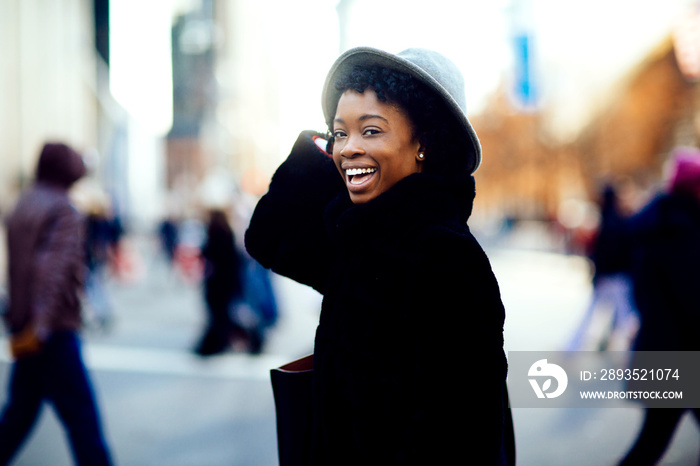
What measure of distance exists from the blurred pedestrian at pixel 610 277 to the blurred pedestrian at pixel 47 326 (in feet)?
15.0

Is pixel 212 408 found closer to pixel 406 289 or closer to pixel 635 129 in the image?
pixel 406 289

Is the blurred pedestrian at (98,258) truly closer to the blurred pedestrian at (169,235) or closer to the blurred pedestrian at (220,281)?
the blurred pedestrian at (220,281)

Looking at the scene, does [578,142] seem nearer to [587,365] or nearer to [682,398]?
[587,365]

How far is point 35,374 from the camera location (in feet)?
9.48

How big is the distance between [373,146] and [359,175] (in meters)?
0.09

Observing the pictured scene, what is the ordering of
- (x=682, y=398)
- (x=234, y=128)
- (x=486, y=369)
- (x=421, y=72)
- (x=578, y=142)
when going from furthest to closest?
(x=234, y=128)
(x=578, y=142)
(x=682, y=398)
(x=421, y=72)
(x=486, y=369)

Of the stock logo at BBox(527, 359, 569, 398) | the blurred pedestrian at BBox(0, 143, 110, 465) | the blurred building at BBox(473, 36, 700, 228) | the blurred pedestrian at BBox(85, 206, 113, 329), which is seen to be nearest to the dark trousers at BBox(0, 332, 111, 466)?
the blurred pedestrian at BBox(0, 143, 110, 465)

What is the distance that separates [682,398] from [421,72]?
269 centimetres

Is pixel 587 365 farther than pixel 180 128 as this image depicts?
No

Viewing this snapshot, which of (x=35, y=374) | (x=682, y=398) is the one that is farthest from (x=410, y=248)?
(x=682, y=398)

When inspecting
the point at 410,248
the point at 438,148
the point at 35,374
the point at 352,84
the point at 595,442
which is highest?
the point at 352,84

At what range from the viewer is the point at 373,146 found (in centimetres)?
154

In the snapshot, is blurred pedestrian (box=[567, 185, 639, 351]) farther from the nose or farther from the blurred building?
the blurred building

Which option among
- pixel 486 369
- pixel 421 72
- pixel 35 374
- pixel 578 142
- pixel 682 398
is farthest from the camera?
pixel 578 142
